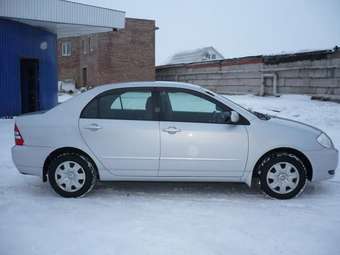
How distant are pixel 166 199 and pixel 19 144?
2.18 m

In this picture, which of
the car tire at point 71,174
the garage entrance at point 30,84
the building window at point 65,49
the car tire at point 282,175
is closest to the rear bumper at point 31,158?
the car tire at point 71,174

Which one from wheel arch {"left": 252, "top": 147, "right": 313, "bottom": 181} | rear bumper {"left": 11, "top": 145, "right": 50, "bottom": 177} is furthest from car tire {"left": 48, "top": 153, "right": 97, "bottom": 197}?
wheel arch {"left": 252, "top": 147, "right": 313, "bottom": 181}

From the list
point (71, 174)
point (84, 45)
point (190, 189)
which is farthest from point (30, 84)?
point (84, 45)

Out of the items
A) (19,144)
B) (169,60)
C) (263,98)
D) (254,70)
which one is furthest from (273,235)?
(169,60)

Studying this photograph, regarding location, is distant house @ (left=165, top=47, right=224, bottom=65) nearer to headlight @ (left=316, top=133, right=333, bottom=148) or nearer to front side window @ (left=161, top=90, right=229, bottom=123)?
front side window @ (left=161, top=90, right=229, bottom=123)

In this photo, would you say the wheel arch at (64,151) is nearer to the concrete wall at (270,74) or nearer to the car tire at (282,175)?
the car tire at (282,175)

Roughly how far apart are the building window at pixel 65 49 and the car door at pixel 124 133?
4080 centimetres

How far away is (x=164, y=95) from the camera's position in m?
5.69

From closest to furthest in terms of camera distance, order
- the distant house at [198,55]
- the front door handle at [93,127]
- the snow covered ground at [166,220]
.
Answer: the snow covered ground at [166,220] < the front door handle at [93,127] < the distant house at [198,55]

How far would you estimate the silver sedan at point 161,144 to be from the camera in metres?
5.52

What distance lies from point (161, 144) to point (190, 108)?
2.47 feet

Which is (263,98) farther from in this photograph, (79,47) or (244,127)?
(79,47)

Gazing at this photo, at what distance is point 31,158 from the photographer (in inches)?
222

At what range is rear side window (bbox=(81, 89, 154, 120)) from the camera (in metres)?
5.64
